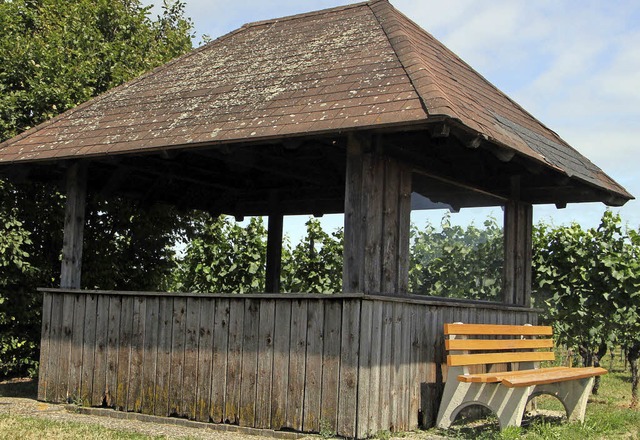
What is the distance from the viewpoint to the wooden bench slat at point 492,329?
884 cm

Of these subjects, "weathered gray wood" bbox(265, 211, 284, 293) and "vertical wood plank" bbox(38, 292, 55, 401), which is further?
"weathered gray wood" bbox(265, 211, 284, 293)

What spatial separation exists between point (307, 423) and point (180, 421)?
1585 mm

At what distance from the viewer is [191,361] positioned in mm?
9188

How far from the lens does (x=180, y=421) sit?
29.7 ft

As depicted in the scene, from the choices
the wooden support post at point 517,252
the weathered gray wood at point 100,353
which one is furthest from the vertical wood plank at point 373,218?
the weathered gray wood at point 100,353

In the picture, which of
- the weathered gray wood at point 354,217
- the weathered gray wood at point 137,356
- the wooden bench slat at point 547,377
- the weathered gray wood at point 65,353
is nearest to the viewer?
the wooden bench slat at point 547,377

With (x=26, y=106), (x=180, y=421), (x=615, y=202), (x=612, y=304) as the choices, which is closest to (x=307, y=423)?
(x=180, y=421)

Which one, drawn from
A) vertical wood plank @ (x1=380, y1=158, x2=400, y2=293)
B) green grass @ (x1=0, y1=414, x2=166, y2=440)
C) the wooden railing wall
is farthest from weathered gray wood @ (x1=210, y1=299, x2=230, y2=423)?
vertical wood plank @ (x1=380, y1=158, x2=400, y2=293)

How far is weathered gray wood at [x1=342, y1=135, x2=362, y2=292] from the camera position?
8.24 m

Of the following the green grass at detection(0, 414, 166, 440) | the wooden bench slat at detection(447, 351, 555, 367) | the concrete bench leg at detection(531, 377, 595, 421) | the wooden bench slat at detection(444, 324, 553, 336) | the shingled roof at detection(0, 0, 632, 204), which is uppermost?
the shingled roof at detection(0, 0, 632, 204)

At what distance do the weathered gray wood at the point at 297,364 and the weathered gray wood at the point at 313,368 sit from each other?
45 mm

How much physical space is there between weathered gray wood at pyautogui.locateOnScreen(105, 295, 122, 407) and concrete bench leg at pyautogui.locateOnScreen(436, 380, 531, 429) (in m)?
3.60

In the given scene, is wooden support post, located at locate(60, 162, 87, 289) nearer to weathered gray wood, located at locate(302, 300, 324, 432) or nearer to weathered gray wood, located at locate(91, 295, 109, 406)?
weathered gray wood, located at locate(91, 295, 109, 406)

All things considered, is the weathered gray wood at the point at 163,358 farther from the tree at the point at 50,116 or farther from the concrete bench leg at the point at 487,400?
the tree at the point at 50,116
